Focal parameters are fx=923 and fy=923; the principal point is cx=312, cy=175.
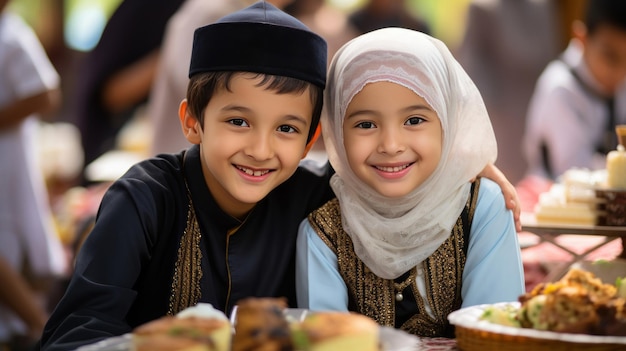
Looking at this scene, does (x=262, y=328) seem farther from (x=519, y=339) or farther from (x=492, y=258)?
(x=492, y=258)

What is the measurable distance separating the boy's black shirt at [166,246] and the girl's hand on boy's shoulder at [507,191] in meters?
0.35

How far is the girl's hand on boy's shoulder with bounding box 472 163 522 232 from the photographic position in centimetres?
187

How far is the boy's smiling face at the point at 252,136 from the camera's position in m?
1.75

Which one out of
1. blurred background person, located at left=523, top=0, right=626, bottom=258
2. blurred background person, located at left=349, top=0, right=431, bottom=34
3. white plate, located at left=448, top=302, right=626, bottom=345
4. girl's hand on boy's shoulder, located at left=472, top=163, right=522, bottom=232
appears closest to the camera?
white plate, located at left=448, top=302, right=626, bottom=345

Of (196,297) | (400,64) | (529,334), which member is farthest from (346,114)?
(529,334)

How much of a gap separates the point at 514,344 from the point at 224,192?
0.80 m

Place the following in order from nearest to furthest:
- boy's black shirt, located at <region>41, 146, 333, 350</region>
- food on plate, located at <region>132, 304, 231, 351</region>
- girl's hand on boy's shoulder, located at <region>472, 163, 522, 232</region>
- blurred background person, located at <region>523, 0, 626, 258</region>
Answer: food on plate, located at <region>132, 304, 231, 351</region> → boy's black shirt, located at <region>41, 146, 333, 350</region> → girl's hand on boy's shoulder, located at <region>472, 163, 522, 232</region> → blurred background person, located at <region>523, 0, 626, 258</region>

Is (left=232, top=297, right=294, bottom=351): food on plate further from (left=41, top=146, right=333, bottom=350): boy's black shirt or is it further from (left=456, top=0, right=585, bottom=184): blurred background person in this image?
(left=456, top=0, right=585, bottom=184): blurred background person

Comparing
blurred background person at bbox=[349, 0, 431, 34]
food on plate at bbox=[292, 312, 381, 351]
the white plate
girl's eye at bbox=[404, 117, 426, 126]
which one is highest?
blurred background person at bbox=[349, 0, 431, 34]

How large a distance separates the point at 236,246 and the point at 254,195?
12 cm

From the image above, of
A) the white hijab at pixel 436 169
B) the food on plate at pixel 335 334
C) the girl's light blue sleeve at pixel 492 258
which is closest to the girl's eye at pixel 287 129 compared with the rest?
the white hijab at pixel 436 169

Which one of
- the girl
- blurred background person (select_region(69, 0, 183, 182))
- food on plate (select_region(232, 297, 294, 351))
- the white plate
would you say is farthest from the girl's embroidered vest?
blurred background person (select_region(69, 0, 183, 182))

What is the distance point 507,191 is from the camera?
1896 millimetres

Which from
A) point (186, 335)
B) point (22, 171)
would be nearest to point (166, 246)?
point (186, 335)
